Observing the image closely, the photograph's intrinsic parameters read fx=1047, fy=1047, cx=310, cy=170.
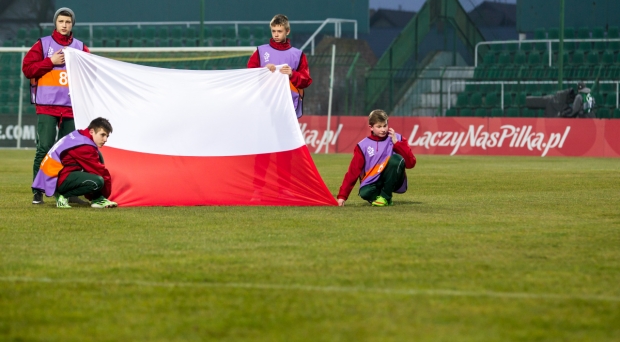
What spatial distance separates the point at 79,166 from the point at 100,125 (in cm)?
46

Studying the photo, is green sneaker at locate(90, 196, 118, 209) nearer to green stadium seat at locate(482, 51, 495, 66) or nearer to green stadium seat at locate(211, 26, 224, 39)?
green stadium seat at locate(482, 51, 495, 66)

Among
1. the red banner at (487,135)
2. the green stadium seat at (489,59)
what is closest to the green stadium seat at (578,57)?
the green stadium seat at (489,59)

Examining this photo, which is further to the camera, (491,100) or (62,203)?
(491,100)

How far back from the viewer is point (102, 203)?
9.75 metres

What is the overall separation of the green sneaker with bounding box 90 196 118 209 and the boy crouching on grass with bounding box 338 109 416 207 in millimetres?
2132

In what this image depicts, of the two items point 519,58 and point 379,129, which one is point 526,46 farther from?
point 379,129

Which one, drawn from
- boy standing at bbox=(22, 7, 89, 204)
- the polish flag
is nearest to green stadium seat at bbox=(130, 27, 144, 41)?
boy standing at bbox=(22, 7, 89, 204)

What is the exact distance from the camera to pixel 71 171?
966 cm

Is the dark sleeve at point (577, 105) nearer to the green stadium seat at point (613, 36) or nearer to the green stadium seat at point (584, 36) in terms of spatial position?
the green stadium seat at point (613, 36)

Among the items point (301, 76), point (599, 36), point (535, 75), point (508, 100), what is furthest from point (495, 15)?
point (301, 76)

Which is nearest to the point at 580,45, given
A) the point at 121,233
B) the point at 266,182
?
the point at 266,182

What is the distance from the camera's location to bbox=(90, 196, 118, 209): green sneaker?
9.73m

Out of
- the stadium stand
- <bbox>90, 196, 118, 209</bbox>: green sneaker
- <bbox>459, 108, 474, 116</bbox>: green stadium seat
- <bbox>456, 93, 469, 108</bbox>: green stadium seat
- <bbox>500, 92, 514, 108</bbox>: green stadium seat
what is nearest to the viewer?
<bbox>90, 196, 118, 209</bbox>: green sneaker

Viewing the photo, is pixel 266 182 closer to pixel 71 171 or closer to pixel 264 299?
pixel 71 171
